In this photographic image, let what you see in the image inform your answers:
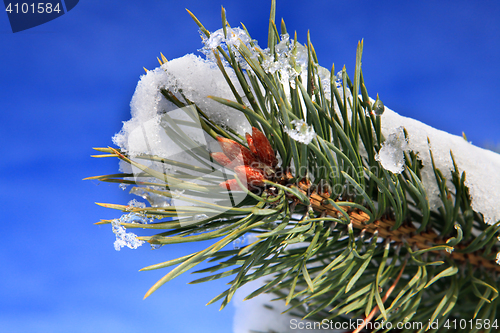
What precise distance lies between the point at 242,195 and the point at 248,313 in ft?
1.24

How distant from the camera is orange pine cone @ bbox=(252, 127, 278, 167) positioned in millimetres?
347

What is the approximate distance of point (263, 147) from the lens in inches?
13.9

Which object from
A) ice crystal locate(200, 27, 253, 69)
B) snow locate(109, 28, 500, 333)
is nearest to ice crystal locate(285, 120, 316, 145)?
snow locate(109, 28, 500, 333)

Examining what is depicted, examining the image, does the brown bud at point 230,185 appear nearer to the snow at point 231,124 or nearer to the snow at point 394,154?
the snow at point 231,124

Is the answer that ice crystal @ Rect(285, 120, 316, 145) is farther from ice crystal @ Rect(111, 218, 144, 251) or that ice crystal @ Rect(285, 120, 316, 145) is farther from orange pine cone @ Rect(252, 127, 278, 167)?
ice crystal @ Rect(111, 218, 144, 251)

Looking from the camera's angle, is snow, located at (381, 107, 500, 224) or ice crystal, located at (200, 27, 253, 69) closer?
ice crystal, located at (200, 27, 253, 69)

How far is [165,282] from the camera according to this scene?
244 mm

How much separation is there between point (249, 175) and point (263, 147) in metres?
0.04

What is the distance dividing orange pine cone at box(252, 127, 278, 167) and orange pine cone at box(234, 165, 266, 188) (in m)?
0.02

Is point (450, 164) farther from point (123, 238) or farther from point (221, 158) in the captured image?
point (123, 238)

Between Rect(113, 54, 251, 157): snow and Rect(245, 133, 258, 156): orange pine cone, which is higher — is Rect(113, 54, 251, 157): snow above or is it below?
above

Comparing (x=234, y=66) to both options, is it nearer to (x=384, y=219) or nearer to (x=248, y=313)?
(x=384, y=219)

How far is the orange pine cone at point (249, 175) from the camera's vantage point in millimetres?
338

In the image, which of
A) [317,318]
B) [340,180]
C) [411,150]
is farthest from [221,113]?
[317,318]
